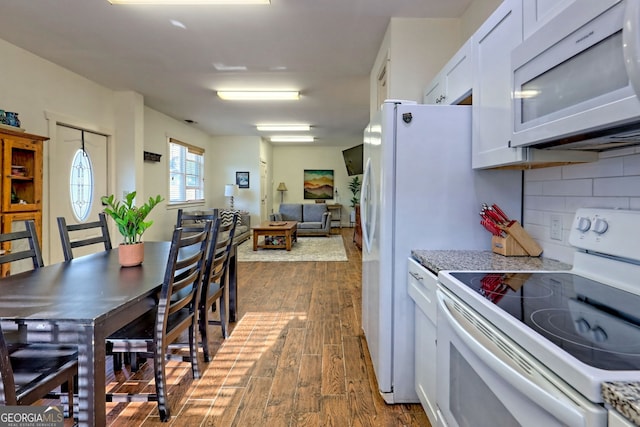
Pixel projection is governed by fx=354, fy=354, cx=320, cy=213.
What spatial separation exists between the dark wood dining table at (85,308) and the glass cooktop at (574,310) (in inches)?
54.6

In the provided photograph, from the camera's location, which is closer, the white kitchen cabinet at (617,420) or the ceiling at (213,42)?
the white kitchen cabinet at (617,420)

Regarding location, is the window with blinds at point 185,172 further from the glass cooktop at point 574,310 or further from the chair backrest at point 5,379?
the glass cooktop at point 574,310

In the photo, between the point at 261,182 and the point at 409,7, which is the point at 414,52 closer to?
the point at 409,7

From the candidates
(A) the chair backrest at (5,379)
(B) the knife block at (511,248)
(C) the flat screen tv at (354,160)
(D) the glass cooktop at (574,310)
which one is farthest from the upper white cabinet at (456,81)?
(C) the flat screen tv at (354,160)

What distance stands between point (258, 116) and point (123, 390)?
5.49 m

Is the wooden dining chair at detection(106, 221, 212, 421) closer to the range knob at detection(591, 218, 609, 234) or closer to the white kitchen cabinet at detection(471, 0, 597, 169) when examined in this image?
the white kitchen cabinet at detection(471, 0, 597, 169)

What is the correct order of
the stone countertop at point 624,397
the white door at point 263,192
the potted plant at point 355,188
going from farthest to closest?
the potted plant at point 355,188 < the white door at point 263,192 < the stone countertop at point 624,397

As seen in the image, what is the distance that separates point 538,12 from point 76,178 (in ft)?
16.5

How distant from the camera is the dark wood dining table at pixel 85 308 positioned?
1.30 metres

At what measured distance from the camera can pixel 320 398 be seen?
200 centimetres

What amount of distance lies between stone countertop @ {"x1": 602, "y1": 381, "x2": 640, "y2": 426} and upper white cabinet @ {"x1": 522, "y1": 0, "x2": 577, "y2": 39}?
3.55ft

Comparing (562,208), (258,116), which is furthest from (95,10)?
(258,116)

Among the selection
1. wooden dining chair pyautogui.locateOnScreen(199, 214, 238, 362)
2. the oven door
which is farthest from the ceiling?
the oven door

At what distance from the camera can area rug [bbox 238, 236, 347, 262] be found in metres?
6.15
